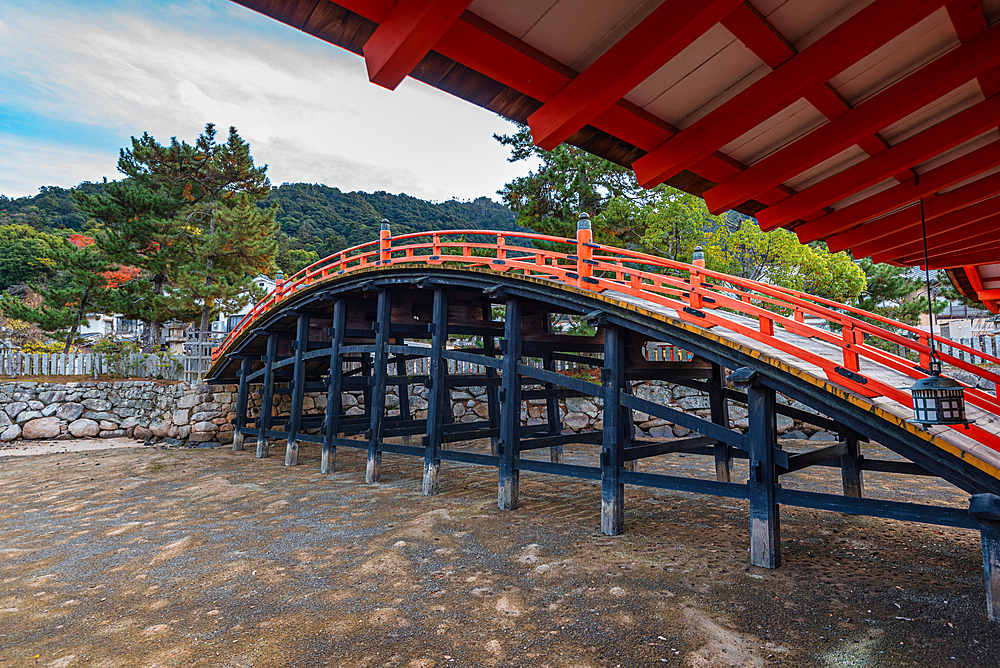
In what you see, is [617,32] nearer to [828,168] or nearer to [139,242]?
[828,168]

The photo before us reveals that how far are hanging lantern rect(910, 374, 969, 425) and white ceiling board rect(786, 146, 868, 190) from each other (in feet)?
5.47

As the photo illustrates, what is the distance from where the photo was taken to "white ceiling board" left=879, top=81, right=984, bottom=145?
111 inches

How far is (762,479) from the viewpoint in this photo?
16.9 ft

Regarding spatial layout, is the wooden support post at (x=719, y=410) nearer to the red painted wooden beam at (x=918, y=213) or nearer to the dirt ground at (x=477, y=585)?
the dirt ground at (x=477, y=585)

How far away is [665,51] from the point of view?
2.27m

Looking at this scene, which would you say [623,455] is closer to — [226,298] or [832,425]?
[832,425]

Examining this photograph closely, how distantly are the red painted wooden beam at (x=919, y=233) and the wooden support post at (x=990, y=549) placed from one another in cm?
237

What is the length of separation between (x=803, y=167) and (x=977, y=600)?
410cm

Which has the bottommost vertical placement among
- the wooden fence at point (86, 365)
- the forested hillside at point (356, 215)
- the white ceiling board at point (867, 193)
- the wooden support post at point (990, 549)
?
the wooden support post at point (990, 549)

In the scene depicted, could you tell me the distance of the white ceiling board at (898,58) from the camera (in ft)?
7.80

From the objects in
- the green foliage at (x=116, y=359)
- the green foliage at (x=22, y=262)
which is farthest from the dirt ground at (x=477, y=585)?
the green foliage at (x=22, y=262)

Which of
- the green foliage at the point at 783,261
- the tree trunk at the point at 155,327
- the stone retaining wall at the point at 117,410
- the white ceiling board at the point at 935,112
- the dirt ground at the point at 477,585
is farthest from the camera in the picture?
the tree trunk at the point at 155,327

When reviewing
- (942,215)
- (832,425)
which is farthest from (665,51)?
(832,425)

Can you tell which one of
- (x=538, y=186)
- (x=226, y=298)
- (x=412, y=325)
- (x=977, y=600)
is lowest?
(x=977, y=600)
